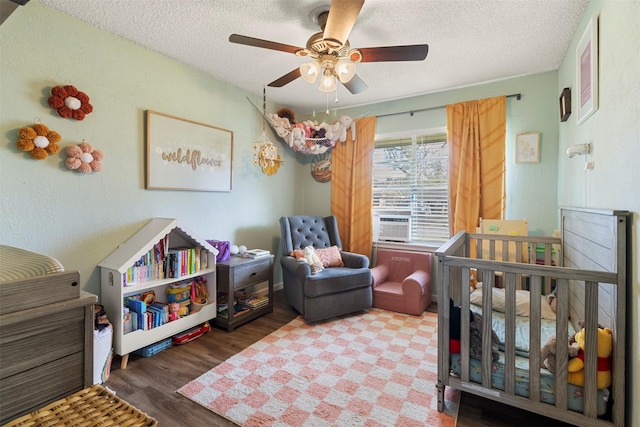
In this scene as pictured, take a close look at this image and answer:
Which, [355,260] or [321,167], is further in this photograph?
[321,167]

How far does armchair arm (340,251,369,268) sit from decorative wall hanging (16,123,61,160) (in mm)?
2673

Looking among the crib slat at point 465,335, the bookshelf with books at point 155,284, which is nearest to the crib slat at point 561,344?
the crib slat at point 465,335

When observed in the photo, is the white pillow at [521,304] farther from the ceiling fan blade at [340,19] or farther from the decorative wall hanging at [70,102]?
the decorative wall hanging at [70,102]

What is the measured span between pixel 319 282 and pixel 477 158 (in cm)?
208

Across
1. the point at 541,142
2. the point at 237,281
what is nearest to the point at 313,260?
the point at 237,281

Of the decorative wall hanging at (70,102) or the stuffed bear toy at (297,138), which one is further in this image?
the stuffed bear toy at (297,138)

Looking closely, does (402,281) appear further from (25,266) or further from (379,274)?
(25,266)

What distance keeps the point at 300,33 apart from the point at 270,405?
2.52 meters

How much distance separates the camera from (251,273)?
2.91 meters

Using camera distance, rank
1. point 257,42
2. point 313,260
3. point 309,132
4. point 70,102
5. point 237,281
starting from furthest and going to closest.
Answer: point 309,132 < point 313,260 < point 237,281 < point 70,102 < point 257,42

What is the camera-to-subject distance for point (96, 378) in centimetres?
185

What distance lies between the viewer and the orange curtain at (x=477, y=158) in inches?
119

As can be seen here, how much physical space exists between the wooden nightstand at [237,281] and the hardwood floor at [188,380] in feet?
0.31

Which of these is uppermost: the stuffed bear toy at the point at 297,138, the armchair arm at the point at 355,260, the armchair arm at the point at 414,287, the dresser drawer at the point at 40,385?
the stuffed bear toy at the point at 297,138
